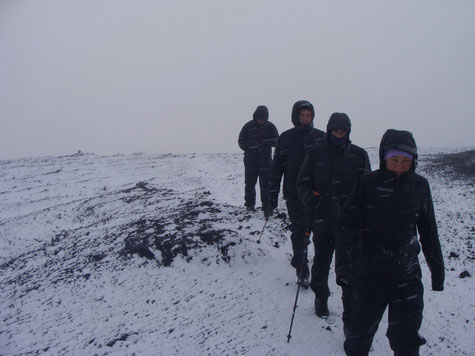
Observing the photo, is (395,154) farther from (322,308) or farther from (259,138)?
(259,138)

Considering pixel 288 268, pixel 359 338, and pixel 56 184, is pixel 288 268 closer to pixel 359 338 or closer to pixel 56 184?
pixel 359 338

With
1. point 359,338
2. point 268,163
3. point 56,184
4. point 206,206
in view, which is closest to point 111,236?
point 206,206

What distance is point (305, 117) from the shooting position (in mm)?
5465

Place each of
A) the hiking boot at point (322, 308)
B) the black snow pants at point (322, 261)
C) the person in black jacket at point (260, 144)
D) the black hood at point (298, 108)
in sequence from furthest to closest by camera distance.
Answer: the person in black jacket at point (260, 144) → the black hood at point (298, 108) → the hiking boot at point (322, 308) → the black snow pants at point (322, 261)

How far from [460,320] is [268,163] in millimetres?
5612

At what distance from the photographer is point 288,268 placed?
20.7ft

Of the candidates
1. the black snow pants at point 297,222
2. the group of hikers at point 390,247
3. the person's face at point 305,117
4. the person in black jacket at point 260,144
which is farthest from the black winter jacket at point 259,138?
the group of hikers at point 390,247

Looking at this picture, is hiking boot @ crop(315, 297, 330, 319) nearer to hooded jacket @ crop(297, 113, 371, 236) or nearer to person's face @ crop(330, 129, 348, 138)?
hooded jacket @ crop(297, 113, 371, 236)

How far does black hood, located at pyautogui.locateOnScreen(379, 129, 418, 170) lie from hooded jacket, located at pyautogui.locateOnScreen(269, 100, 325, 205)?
7.29 feet

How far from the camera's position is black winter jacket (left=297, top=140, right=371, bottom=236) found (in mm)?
4355

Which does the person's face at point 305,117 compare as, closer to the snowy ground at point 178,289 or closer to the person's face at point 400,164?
the person's face at point 400,164

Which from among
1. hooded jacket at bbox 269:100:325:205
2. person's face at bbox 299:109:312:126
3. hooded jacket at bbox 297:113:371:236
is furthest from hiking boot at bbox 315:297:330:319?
person's face at bbox 299:109:312:126

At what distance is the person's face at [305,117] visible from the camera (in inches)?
215

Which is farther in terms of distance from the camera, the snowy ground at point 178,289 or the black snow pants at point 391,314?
the snowy ground at point 178,289
